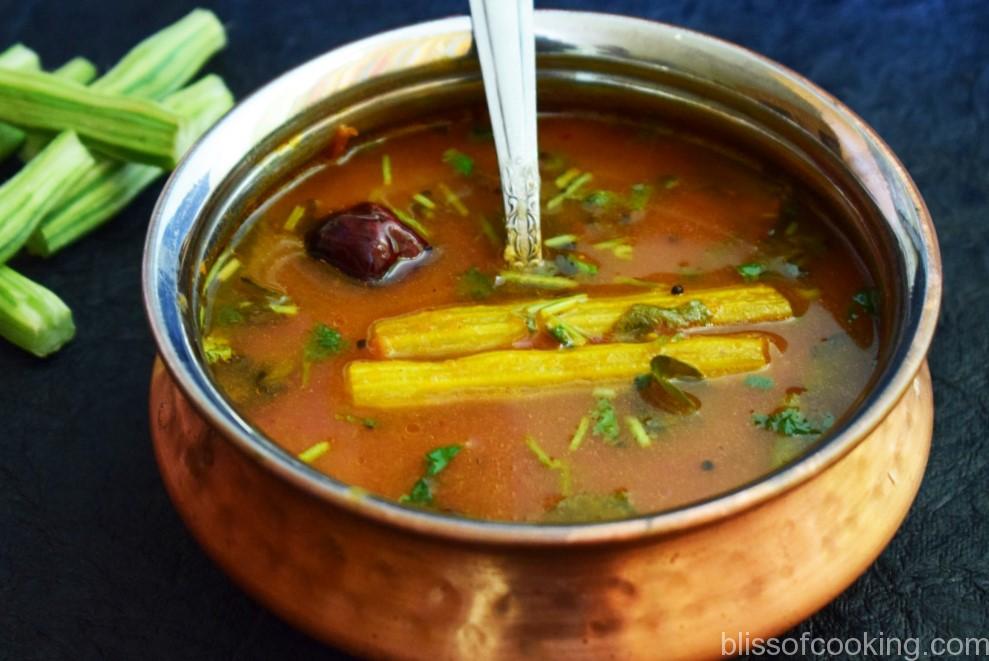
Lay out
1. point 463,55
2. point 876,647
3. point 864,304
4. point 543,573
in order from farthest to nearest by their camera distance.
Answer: point 463,55
point 864,304
point 876,647
point 543,573

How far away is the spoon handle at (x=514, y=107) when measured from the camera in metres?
2.01

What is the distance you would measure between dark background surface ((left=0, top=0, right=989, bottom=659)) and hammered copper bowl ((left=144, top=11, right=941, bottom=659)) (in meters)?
0.25

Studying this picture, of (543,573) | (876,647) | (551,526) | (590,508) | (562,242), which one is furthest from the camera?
(562,242)

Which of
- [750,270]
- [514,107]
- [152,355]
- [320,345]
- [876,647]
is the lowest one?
[152,355]

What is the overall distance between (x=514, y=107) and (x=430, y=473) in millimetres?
664

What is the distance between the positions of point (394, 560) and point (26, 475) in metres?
1.00

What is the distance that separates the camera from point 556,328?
203 cm

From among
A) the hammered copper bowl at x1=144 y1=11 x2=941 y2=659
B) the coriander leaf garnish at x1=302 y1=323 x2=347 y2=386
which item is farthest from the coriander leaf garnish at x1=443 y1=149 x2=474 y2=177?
the coriander leaf garnish at x1=302 y1=323 x2=347 y2=386

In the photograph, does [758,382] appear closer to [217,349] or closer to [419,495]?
[419,495]

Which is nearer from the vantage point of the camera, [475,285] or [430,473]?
[430,473]

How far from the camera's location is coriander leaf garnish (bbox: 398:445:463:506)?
1789 mm

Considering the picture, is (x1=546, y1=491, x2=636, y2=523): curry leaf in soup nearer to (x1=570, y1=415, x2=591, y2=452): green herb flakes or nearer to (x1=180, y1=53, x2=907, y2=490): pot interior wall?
(x1=570, y1=415, x2=591, y2=452): green herb flakes

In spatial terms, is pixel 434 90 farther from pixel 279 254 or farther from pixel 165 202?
pixel 165 202

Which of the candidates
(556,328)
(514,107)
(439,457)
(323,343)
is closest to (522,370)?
(556,328)
